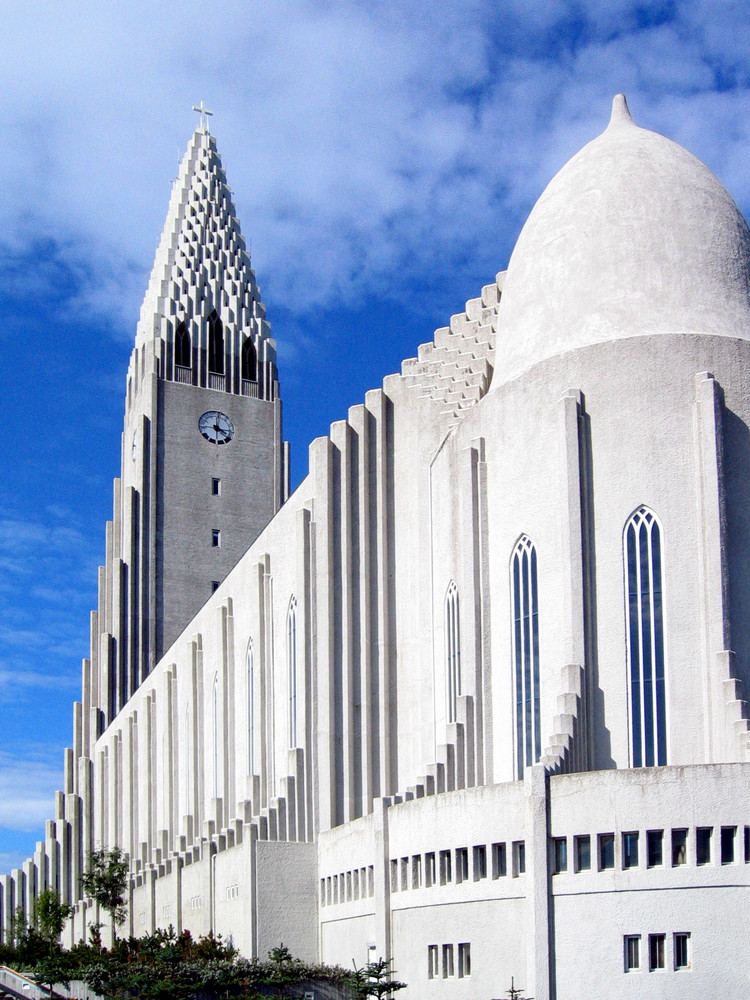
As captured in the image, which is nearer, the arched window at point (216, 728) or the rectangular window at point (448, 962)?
the rectangular window at point (448, 962)

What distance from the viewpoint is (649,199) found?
42125 millimetres

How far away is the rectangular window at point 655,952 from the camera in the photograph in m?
31.4

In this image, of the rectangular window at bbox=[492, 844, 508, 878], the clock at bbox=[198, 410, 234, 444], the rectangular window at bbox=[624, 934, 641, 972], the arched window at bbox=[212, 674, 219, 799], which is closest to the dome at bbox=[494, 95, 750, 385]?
the rectangular window at bbox=[492, 844, 508, 878]

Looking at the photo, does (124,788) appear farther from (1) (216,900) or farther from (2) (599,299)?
(2) (599,299)

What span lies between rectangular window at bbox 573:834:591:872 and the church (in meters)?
0.06

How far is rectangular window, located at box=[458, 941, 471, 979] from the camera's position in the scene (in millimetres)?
35062

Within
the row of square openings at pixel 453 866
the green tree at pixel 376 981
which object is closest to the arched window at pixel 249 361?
the row of square openings at pixel 453 866

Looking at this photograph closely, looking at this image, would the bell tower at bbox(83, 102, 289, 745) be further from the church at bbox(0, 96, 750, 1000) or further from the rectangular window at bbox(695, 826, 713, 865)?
the rectangular window at bbox(695, 826, 713, 865)

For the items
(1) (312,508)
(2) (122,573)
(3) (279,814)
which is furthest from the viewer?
(2) (122,573)

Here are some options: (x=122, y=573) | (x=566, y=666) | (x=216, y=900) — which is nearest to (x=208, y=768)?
(x=216, y=900)

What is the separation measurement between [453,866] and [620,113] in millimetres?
23715

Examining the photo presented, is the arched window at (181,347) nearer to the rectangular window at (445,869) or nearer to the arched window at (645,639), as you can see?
the arched window at (645,639)

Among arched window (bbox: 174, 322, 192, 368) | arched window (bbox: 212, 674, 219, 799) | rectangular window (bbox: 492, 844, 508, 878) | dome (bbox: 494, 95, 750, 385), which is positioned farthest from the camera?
arched window (bbox: 174, 322, 192, 368)

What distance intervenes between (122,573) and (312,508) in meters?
32.2
